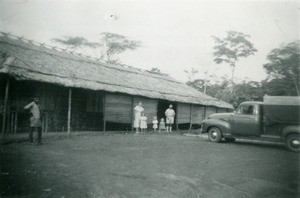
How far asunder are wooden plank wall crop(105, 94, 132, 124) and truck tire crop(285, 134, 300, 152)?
8.53 meters

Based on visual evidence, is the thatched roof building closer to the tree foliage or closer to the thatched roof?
the thatched roof

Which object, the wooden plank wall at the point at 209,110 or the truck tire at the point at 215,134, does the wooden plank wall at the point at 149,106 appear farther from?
the wooden plank wall at the point at 209,110

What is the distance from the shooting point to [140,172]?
7.15 metres

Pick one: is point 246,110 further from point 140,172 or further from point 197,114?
point 197,114

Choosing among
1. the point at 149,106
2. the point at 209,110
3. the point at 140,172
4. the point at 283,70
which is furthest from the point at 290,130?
the point at 209,110

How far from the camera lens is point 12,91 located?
45.1 ft

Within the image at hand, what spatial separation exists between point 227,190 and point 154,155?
3.63 m

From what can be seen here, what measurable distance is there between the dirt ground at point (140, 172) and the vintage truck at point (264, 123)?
4.34ft

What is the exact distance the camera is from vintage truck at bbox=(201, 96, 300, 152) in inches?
452

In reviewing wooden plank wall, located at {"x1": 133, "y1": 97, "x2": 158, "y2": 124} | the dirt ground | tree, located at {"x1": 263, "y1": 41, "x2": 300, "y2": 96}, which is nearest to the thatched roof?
wooden plank wall, located at {"x1": 133, "y1": 97, "x2": 158, "y2": 124}

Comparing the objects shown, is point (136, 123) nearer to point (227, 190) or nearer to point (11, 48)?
point (11, 48)

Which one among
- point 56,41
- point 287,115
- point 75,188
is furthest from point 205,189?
point 56,41

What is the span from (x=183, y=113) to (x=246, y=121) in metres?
9.47

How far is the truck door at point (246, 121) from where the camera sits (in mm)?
12711
